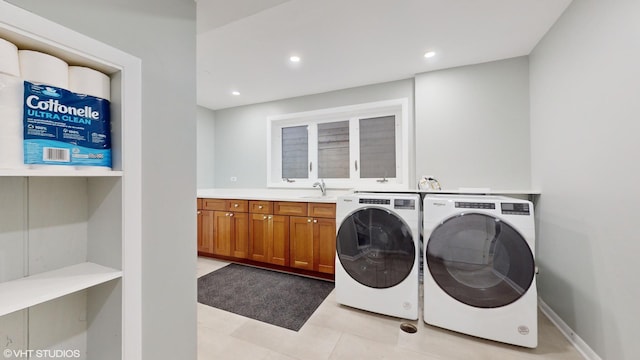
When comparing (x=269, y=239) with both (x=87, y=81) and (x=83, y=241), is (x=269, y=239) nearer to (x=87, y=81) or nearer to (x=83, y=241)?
(x=83, y=241)

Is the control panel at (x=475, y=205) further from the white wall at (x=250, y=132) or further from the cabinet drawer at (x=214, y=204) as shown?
the cabinet drawer at (x=214, y=204)

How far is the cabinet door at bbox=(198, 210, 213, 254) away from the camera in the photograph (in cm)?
322

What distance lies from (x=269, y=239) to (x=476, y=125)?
266cm

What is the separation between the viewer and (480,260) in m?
1.61

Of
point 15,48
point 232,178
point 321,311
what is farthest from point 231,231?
point 15,48

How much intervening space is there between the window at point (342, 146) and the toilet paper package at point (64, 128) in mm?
2635

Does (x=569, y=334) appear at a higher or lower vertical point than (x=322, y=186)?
lower

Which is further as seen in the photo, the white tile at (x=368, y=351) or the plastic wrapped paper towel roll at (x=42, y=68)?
the white tile at (x=368, y=351)

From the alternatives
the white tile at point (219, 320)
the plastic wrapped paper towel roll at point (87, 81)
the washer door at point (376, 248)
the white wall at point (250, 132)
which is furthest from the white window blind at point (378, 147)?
the plastic wrapped paper towel roll at point (87, 81)

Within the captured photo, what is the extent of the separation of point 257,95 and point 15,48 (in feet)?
9.32

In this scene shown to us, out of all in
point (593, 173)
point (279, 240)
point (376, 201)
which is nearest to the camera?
point (593, 173)

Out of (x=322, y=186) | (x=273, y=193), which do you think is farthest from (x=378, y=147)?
(x=273, y=193)

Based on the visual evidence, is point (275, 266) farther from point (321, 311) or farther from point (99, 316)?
point (99, 316)

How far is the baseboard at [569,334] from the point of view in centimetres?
142
